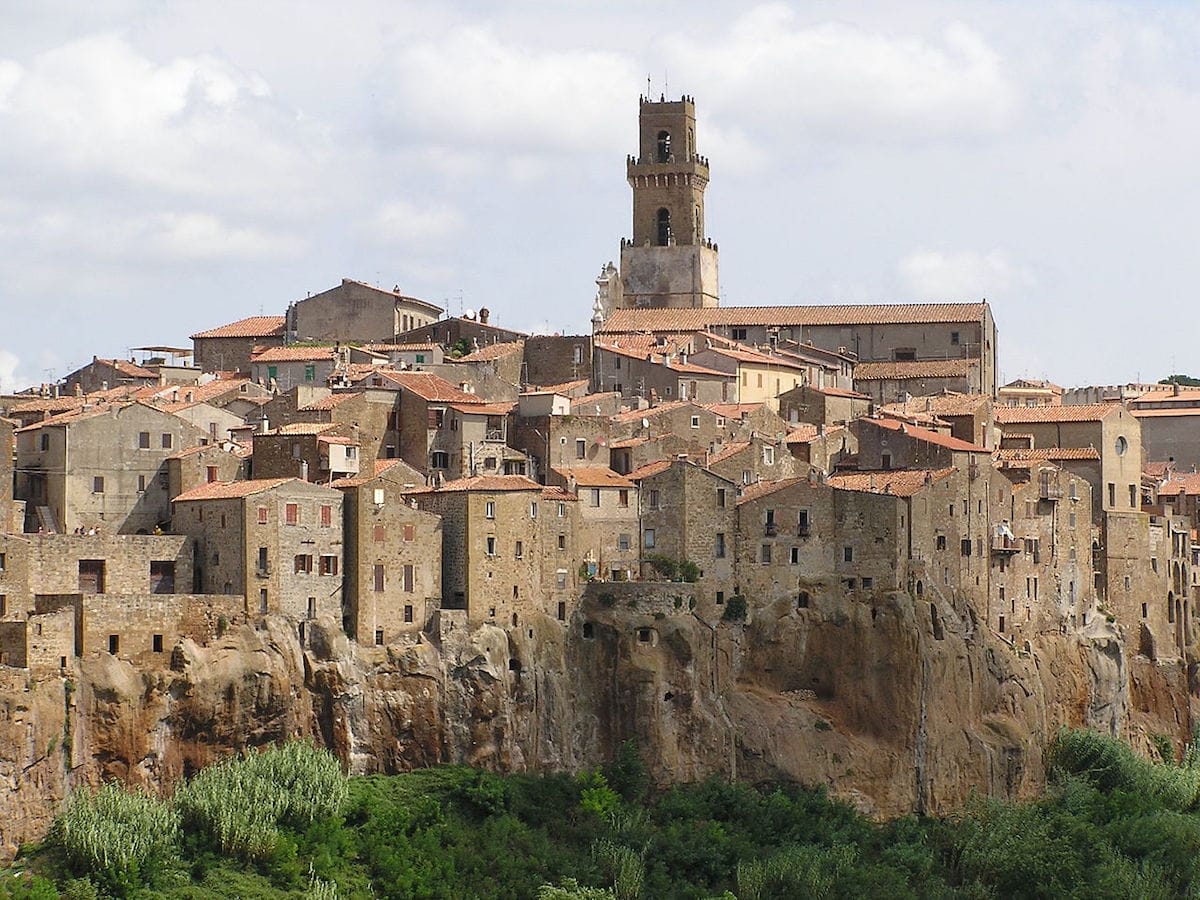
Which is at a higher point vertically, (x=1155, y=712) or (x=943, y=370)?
(x=943, y=370)

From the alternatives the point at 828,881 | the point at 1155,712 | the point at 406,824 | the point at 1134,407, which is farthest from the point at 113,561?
the point at 1134,407

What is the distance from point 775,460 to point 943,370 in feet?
→ 75.2

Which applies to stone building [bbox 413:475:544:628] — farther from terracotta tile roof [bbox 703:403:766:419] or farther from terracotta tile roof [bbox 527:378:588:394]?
terracotta tile roof [bbox 703:403:766:419]

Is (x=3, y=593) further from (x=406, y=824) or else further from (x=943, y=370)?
(x=943, y=370)

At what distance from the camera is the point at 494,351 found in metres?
109

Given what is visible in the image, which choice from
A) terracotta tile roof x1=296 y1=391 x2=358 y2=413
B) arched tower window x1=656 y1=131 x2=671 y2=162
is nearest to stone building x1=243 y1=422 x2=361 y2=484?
terracotta tile roof x1=296 y1=391 x2=358 y2=413

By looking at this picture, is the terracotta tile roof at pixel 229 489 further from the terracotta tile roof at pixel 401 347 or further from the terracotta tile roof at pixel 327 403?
the terracotta tile roof at pixel 401 347

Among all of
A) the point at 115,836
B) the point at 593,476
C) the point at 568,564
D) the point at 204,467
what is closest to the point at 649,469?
the point at 593,476

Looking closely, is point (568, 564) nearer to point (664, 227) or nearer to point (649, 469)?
point (649, 469)

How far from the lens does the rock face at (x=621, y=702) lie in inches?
3073

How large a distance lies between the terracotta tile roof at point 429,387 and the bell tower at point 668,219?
3129 centimetres

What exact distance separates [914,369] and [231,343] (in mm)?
27924

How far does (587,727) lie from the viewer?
8931cm

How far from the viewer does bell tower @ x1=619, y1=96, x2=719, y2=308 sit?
129 metres
